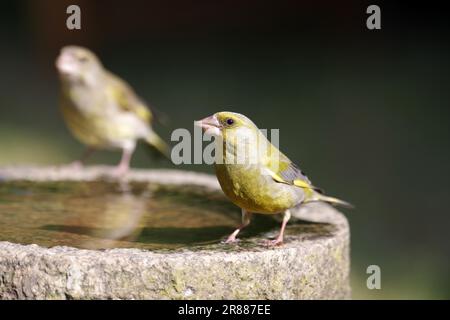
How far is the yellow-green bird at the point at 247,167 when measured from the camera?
11.4ft

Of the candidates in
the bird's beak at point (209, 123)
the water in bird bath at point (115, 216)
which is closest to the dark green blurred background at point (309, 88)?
the water in bird bath at point (115, 216)

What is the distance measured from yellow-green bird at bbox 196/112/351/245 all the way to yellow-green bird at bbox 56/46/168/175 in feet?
7.27

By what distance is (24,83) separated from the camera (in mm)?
12539

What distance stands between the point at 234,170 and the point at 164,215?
881 millimetres

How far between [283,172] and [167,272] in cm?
85

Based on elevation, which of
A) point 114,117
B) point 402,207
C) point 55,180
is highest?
point 114,117

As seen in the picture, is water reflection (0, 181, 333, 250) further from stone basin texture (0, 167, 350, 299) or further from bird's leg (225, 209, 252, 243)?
stone basin texture (0, 167, 350, 299)

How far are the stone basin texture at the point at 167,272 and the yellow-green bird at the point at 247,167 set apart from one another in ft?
0.64

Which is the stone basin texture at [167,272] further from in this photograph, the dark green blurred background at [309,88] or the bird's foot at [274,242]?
the dark green blurred background at [309,88]

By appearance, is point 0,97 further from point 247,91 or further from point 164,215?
point 164,215

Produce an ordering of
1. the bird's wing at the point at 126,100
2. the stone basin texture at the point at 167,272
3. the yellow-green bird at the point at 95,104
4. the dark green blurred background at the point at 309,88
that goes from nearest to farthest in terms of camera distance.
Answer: the stone basin texture at the point at 167,272 < the yellow-green bird at the point at 95,104 < the bird's wing at the point at 126,100 < the dark green blurred background at the point at 309,88

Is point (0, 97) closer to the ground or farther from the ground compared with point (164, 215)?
farther from the ground

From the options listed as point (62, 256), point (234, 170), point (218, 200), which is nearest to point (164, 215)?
point (218, 200)

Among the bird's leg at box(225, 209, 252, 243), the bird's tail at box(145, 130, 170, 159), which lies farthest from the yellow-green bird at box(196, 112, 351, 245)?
the bird's tail at box(145, 130, 170, 159)
